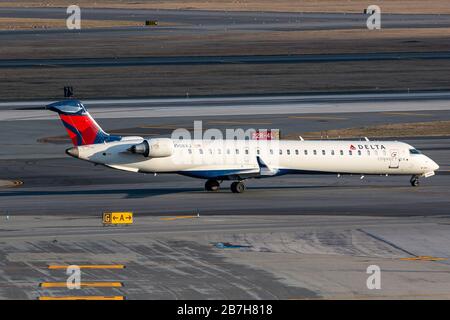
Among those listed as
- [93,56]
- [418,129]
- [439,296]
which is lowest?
[439,296]

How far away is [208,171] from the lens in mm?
66312

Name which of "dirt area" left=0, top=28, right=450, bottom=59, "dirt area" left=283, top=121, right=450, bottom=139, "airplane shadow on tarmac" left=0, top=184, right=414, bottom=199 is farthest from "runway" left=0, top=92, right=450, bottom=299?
"dirt area" left=0, top=28, right=450, bottom=59

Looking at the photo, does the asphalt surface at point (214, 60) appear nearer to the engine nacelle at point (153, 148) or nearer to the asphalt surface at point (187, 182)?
the asphalt surface at point (187, 182)

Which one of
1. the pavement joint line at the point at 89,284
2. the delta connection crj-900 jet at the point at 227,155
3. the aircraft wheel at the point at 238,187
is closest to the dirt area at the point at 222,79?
the delta connection crj-900 jet at the point at 227,155

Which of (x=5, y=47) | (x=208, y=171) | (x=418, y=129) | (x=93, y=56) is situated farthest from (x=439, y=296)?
(x=5, y=47)

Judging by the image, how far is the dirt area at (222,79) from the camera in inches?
4808

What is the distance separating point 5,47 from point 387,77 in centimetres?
6398

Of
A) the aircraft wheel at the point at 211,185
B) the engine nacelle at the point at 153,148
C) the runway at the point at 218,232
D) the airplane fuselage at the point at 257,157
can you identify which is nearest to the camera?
the runway at the point at 218,232

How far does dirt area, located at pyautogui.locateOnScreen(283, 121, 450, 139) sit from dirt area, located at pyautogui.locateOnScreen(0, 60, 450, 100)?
27.2 meters

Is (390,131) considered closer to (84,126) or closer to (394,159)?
(394,159)

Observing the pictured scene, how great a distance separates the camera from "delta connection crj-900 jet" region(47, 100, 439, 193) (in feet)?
212

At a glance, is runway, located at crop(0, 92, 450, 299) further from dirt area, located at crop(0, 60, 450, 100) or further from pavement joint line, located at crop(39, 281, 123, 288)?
dirt area, located at crop(0, 60, 450, 100)
